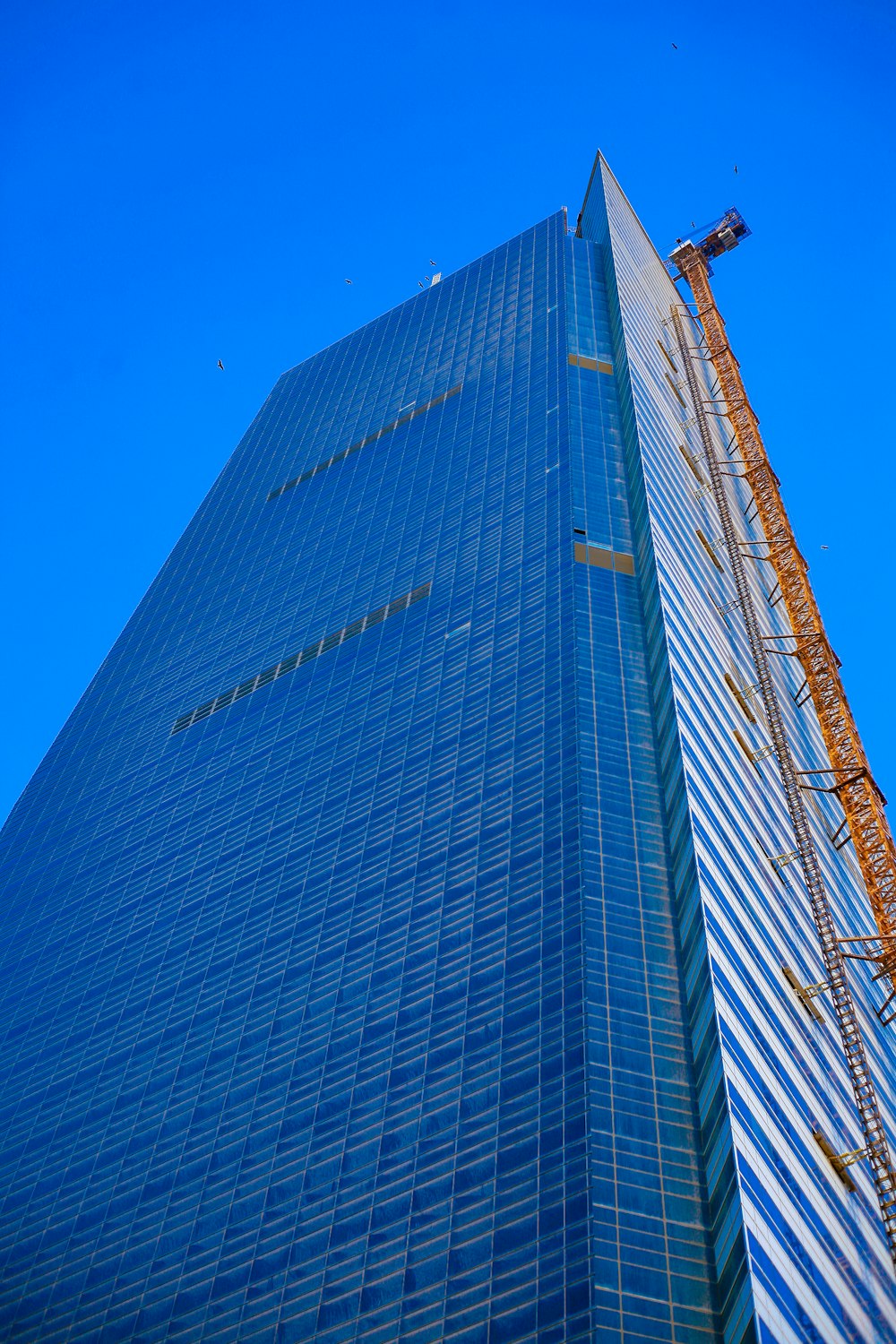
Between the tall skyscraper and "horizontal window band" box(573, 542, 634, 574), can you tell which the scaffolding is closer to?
the tall skyscraper

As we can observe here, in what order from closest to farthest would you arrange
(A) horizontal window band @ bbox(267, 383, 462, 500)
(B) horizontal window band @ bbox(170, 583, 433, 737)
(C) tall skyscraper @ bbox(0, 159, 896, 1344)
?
1. (C) tall skyscraper @ bbox(0, 159, 896, 1344)
2. (B) horizontal window band @ bbox(170, 583, 433, 737)
3. (A) horizontal window band @ bbox(267, 383, 462, 500)

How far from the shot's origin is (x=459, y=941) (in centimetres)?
4969

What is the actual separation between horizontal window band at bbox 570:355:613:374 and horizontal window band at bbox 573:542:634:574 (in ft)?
75.7

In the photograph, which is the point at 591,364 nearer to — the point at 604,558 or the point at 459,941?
the point at 604,558

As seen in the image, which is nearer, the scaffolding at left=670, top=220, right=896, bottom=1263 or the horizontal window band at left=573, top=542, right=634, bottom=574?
the scaffolding at left=670, top=220, right=896, bottom=1263

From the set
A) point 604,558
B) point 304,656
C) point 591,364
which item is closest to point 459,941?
point 604,558

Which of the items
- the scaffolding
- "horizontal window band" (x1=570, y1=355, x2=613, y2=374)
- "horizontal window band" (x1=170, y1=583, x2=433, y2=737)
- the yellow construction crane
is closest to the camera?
the scaffolding

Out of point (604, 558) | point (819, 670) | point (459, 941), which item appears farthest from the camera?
point (819, 670)

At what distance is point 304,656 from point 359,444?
94.6 ft

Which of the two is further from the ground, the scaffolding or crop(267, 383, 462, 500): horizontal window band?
crop(267, 383, 462, 500): horizontal window band

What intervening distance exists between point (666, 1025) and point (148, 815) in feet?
136

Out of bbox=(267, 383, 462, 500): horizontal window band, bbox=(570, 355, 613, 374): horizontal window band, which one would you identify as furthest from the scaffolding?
bbox=(267, 383, 462, 500): horizontal window band

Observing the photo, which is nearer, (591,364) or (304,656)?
(304,656)

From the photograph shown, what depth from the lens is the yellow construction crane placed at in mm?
66250
